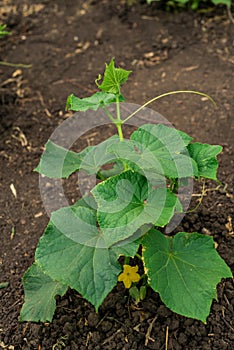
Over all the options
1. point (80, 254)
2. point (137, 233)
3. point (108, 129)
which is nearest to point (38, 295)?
point (80, 254)

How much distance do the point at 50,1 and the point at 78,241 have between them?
299cm

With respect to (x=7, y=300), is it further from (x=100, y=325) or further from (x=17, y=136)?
(x=17, y=136)

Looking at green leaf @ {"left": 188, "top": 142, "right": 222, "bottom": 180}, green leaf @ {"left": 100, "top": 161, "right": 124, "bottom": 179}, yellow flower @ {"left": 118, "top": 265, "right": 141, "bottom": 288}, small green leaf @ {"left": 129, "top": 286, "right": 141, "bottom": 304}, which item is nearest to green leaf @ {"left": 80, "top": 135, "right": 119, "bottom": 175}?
green leaf @ {"left": 100, "top": 161, "right": 124, "bottom": 179}

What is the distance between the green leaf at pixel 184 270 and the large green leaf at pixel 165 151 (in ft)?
1.12

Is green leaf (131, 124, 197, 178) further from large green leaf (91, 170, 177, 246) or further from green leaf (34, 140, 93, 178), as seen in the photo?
green leaf (34, 140, 93, 178)

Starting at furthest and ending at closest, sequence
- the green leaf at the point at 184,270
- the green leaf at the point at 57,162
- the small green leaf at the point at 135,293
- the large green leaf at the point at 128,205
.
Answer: the small green leaf at the point at 135,293
the green leaf at the point at 57,162
the green leaf at the point at 184,270
the large green leaf at the point at 128,205

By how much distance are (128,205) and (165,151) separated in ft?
0.92

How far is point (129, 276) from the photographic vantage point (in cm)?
252

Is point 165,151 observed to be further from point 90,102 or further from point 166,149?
point 90,102

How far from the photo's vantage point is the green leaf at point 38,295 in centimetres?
252

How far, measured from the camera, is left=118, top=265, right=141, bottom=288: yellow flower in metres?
2.51

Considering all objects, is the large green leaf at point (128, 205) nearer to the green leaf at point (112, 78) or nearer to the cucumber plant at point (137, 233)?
the cucumber plant at point (137, 233)

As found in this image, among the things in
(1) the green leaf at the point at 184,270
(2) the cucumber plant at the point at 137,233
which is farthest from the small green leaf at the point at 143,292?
(1) the green leaf at the point at 184,270

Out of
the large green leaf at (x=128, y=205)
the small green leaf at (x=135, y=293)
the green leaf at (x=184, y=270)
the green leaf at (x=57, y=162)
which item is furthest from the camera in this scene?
the small green leaf at (x=135, y=293)
